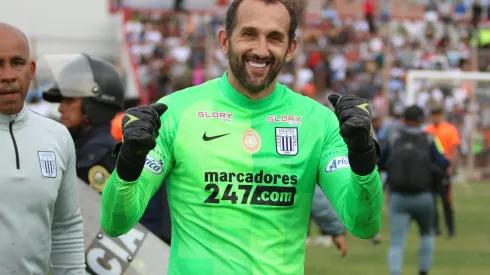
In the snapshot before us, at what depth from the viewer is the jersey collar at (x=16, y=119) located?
14.1ft

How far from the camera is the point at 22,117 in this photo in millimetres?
4398

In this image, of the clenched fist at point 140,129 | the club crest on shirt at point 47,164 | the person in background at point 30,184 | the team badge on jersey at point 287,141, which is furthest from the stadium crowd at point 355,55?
the clenched fist at point 140,129

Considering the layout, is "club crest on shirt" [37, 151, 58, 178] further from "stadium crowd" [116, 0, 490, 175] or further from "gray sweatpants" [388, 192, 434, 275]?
"stadium crowd" [116, 0, 490, 175]

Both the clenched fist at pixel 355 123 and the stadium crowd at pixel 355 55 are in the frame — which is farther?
the stadium crowd at pixel 355 55

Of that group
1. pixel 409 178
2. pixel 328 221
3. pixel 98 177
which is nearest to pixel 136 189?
pixel 98 177

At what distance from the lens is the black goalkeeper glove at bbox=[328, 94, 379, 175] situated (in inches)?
140

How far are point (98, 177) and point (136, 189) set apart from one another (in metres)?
1.90

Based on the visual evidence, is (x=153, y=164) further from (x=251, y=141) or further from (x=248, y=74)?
(x=248, y=74)

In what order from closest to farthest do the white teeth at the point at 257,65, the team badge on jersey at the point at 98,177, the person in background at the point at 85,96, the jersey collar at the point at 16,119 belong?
the white teeth at the point at 257,65, the jersey collar at the point at 16,119, the team badge on jersey at the point at 98,177, the person in background at the point at 85,96

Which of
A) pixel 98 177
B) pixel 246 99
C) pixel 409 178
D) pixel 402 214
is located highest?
pixel 246 99

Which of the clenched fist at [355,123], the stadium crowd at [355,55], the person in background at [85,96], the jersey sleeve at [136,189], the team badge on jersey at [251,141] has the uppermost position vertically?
the clenched fist at [355,123]

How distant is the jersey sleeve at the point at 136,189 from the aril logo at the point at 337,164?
62 centimetres

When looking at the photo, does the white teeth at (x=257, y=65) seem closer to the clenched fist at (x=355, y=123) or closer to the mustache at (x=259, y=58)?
the mustache at (x=259, y=58)

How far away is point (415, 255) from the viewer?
47.8ft
